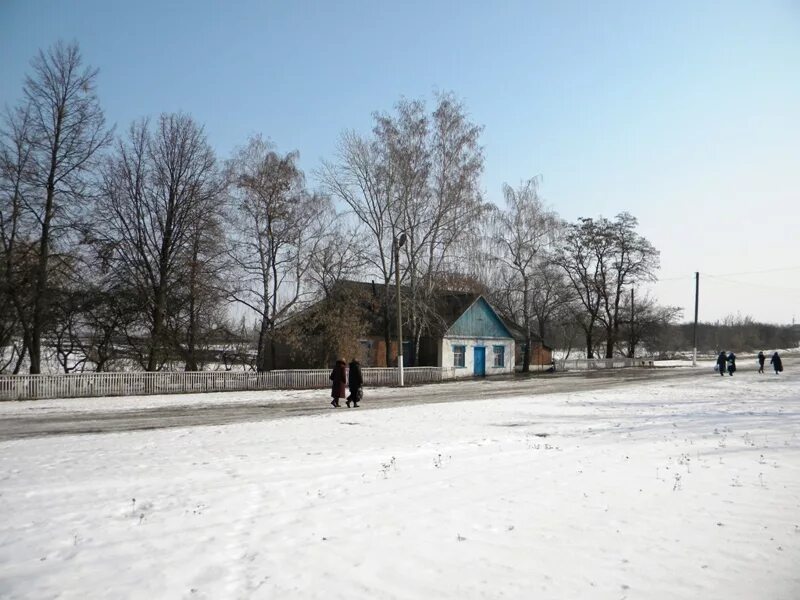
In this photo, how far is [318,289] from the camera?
113ft

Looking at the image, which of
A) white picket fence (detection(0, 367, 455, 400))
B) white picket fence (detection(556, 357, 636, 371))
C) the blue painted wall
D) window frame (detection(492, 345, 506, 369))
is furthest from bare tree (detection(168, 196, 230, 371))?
white picket fence (detection(556, 357, 636, 371))

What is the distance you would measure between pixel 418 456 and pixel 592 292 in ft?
162

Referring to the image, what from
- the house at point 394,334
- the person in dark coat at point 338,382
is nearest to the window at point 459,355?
the house at point 394,334

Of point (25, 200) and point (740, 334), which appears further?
point (740, 334)

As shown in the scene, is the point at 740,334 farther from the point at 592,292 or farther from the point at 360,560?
the point at 360,560

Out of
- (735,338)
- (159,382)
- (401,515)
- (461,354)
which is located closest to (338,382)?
(159,382)

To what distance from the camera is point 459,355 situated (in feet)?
138

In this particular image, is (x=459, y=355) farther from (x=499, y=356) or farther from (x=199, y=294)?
(x=199, y=294)

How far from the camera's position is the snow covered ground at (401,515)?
15.9 ft

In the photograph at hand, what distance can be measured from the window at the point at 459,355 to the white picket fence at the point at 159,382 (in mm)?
8886

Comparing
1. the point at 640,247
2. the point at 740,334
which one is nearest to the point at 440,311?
the point at 640,247

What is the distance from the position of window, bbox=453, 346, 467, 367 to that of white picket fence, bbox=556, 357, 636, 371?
1290 cm

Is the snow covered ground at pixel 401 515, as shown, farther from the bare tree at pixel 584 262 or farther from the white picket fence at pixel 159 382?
the bare tree at pixel 584 262

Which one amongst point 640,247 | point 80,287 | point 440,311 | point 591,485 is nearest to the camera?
point 591,485
